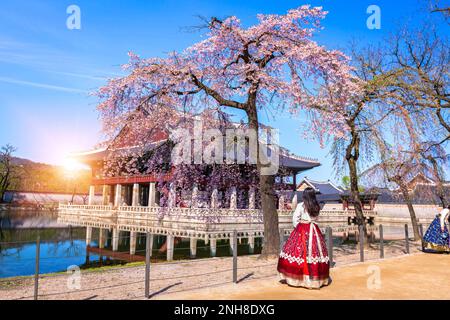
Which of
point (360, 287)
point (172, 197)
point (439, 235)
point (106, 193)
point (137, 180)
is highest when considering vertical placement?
point (137, 180)

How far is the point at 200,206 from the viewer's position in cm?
1972

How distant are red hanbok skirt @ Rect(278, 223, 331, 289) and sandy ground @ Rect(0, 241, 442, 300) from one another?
16cm

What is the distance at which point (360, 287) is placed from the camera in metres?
5.71

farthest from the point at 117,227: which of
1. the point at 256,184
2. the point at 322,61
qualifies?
the point at 322,61

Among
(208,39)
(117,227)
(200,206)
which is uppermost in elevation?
(208,39)

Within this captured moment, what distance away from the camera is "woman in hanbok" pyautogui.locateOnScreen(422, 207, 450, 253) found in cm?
998

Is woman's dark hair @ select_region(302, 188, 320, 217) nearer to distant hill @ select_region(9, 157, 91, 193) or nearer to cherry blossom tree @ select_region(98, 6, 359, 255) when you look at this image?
cherry blossom tree @ select_region(98, 6, 359, 255)

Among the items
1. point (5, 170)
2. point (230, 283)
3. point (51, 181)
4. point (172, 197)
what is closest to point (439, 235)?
point (230, 283)

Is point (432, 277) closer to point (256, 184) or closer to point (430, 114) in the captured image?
point (430, 114)

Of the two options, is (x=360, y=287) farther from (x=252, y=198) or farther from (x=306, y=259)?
(x=252, y=198)

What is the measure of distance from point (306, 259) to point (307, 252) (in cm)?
11

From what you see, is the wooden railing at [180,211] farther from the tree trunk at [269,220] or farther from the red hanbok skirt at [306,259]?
the red hanbok skirt at [306,259]

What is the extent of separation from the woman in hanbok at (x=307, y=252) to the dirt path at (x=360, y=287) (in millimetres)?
175
